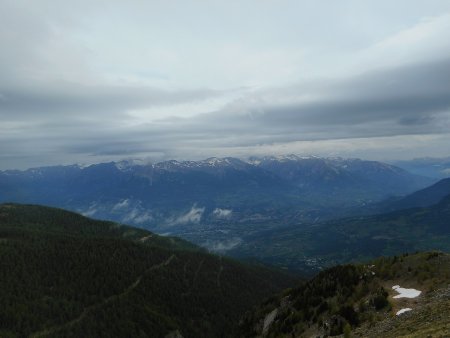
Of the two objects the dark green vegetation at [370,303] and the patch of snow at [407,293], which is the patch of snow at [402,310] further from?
the patch of snow at [407,293]

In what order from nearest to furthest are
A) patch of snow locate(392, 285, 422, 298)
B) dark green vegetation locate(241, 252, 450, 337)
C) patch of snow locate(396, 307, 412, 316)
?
1. dark green vegetation locate(241, 252, 450, 337)
2. patch of snow locate(396, 307, 412, 316)
3. patch of snow locate(392, 285, 422, 298)

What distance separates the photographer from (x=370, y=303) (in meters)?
106

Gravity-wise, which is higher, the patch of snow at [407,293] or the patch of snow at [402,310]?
the patch of snow at [402,310]

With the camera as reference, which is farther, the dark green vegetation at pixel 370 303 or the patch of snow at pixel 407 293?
the patch of snow at pixel 407 293

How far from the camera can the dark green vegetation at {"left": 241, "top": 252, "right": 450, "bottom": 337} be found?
8162cm

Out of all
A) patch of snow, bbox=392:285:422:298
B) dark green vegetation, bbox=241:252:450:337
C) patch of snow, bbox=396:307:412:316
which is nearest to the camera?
dark green vegetation, bbox=241:252:450:337

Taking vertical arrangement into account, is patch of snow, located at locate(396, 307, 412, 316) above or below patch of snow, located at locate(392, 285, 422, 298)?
above

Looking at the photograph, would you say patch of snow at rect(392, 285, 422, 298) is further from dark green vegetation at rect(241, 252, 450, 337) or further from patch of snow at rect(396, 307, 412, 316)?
patch of snow at rect(396, 307, 412, 316)

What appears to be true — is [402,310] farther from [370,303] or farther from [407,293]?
[407,293]

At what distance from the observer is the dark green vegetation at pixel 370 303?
268 ft

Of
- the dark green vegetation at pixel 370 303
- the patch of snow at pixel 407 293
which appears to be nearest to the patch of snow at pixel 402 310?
the dark green vegetation at pixel 370 303

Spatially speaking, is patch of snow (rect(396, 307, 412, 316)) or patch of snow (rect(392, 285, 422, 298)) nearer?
patch of snow (rect(396, 307, 412, 316))

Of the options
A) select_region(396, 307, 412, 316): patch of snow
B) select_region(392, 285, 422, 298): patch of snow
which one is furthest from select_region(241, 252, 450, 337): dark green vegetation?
select_region(392, 285, 422, 298): patch of snow

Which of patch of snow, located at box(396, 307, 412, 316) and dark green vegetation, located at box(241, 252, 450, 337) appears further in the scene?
patch of snow, located at box(396, 307, 412, 316)
